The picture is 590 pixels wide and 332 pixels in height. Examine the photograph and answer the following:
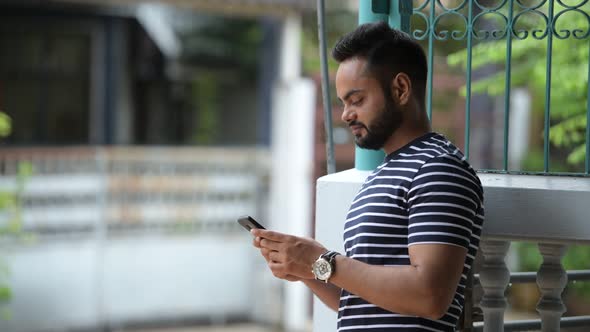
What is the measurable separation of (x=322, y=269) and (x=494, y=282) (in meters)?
0.78

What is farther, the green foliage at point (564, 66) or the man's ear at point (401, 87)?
the green foliage at point (564, 66)

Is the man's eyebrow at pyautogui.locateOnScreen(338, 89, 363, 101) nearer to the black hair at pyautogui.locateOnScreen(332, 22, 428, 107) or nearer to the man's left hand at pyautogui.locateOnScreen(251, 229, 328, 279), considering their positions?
the black hair at pyautogui.locateOnScreen(332, 22, 428, 107)

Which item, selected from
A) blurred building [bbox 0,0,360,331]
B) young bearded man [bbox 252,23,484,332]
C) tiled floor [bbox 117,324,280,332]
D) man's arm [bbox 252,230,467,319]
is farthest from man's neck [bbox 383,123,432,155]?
tiled floor [bbox 117,324,280,332]

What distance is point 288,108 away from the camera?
9359 mm

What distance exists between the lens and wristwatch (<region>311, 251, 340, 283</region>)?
5.30 feet

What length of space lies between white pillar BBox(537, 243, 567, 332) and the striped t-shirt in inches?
23.6

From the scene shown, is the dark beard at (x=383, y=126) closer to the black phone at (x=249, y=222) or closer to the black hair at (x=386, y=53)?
the black hair at (x=386, y=53)

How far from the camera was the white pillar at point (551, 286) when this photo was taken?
2230 millimetres

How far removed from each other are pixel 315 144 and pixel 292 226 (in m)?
0.90

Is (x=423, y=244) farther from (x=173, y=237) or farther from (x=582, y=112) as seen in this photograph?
(x=173, y=237)

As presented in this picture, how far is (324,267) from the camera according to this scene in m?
1.62

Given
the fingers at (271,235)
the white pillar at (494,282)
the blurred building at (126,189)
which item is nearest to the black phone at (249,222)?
the fingers at (271,235)

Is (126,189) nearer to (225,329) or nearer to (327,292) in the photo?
(225,329)

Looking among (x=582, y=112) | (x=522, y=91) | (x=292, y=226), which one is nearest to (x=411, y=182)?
(x=582, y=112)
